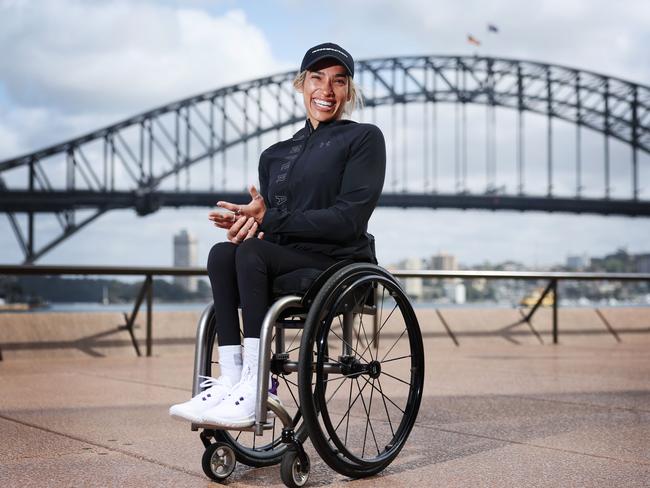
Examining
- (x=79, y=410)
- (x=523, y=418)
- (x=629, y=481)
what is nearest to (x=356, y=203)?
(x=629, y=481)

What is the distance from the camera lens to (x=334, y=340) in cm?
645

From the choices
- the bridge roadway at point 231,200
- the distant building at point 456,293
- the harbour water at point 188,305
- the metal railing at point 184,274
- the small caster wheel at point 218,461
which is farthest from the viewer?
the bridge roadway at point 231,200

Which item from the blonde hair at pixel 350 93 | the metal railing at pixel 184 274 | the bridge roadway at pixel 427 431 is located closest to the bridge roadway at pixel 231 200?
the metal railing at pixel 184 274

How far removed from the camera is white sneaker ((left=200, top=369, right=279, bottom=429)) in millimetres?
1970

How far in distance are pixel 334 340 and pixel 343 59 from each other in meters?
4.32

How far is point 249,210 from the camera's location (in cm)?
210

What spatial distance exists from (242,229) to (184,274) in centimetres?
383

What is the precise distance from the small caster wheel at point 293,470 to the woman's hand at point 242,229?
1.63 feet

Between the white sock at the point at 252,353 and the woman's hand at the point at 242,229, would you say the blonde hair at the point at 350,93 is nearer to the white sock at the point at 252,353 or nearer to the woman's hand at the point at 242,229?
the woman's hand at the point at 242,229

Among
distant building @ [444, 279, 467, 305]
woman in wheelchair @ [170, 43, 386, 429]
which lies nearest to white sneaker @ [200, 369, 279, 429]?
woman in wheelchair @ [170, 43, 386, 429]

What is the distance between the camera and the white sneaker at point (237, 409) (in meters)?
1.97

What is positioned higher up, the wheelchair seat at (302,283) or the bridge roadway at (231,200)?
the bridge roadway at (231,200)

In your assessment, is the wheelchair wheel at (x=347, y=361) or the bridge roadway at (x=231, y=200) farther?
the bridge roadway at (x=231, y=200)

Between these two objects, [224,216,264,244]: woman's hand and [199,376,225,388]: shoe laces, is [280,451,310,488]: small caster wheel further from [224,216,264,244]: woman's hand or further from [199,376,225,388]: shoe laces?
[224,216,264,244]: woman's hand
